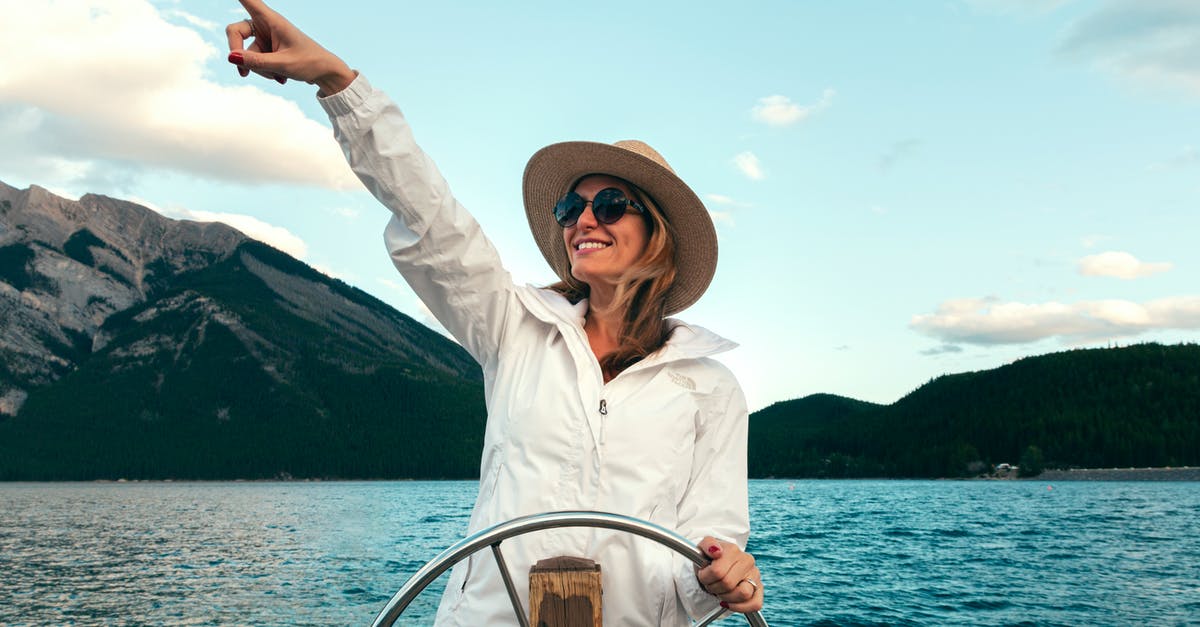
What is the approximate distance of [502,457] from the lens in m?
2.10

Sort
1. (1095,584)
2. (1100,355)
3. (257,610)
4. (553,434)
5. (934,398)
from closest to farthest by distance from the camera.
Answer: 1. (553,434)
2. (257,610)
3. (1095,584)
4. (1100,355)
5. (934,398)

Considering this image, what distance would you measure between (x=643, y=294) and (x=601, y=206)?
30 cm

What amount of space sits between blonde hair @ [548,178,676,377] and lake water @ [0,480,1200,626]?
2121 centimetres

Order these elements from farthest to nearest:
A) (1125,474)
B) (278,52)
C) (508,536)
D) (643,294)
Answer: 1. (1125,474)
2. (643,294)
3. (278,52)
4. (508,536)

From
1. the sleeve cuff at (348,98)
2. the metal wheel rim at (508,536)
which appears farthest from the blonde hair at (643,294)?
the sleeve cuff at (348,98)

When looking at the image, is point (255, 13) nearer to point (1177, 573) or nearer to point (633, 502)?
point (633, 502)

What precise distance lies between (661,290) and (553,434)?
759 millimetres

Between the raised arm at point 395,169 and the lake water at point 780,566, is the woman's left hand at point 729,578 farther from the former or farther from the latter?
the lake water at point 780,566

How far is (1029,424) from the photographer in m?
144

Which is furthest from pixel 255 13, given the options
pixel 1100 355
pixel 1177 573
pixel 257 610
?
pixel 1100 355

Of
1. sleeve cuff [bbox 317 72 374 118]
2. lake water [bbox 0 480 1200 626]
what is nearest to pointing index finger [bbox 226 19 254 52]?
sleeve cuff [bbox 317 72 374 118]

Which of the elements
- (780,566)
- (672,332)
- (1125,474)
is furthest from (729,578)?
(1125,474)

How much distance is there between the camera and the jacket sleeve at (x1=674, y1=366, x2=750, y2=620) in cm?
219

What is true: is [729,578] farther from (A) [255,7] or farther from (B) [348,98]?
→ (A) [255,7]
